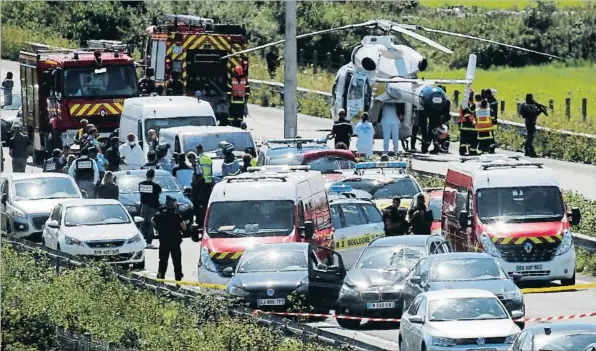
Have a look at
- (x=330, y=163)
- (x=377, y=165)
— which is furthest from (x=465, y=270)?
(x=330, y=163)

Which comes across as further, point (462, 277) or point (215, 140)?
point (215, 140)

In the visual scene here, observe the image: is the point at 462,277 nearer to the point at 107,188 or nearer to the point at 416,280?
the point at 416,280

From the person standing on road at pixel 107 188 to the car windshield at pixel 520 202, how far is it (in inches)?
320

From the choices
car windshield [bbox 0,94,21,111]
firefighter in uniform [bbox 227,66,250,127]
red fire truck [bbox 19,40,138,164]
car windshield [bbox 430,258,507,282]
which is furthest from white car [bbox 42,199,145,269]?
car windshield [bbox 0,94,21,111]

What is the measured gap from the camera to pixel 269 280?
84.3ft

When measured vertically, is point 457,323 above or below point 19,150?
above

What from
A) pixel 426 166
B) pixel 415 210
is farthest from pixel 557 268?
pixel 426 166

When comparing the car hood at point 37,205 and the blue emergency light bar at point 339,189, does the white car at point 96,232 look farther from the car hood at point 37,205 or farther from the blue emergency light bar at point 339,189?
the blue emergency light bar at point 339,189

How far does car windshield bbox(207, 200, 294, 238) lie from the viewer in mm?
28656

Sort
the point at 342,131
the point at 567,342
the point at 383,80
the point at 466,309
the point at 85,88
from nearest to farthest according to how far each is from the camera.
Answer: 1. the point at 567,342
2. the point at 466,309
3. the point at 342,131
4. the point at 85,88
5. the point at 383,80

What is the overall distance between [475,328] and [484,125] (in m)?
23.2

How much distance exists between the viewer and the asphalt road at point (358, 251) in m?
25.5

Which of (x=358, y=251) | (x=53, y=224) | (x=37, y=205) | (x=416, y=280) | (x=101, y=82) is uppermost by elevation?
(x=101, y=82)

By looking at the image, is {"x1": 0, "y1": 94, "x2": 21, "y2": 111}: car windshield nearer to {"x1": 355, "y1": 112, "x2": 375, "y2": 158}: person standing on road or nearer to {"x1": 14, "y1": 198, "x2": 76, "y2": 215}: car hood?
{"x1": 355, "y1": 112, "x2": 375, "y2": 158}: person standing on road
